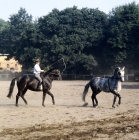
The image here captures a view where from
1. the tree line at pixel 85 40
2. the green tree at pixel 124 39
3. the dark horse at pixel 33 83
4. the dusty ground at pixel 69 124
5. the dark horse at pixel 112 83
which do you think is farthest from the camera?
the tree line at pixel 85 40

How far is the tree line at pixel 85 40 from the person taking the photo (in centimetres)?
4728

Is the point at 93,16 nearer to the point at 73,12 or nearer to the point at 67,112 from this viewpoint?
the point at 73,12

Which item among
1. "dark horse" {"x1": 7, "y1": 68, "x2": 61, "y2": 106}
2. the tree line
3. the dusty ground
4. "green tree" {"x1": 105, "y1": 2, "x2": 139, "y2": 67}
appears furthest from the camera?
the tree line

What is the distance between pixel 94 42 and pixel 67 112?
123 feet

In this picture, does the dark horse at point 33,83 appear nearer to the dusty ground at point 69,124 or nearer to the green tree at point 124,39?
the dusty ground at point 69,124

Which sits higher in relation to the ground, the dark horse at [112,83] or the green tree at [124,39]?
the green tree at [124,39]

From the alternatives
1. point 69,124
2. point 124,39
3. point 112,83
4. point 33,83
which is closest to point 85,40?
point 124,39

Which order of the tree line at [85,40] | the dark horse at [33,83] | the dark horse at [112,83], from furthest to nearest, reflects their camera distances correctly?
the tree line at [85,40], the dark horse at [33,83], the dark horse at [112,83]

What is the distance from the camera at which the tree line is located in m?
47.3

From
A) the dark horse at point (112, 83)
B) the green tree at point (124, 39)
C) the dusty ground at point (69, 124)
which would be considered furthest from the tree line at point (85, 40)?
the dusty ground at point (69, 124)

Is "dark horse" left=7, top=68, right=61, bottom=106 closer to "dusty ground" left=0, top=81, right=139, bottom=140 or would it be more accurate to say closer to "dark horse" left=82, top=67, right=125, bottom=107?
"dusty ground" left=0, top=81, right=139, bottom=140

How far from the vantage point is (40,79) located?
17094mm

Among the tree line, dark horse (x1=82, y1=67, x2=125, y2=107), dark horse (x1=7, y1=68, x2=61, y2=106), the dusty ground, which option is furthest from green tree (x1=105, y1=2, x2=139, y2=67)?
the dusty ground

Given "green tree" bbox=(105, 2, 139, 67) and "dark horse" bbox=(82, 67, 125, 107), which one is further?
"green tree" bbox=(105, 2, 139, 67)
